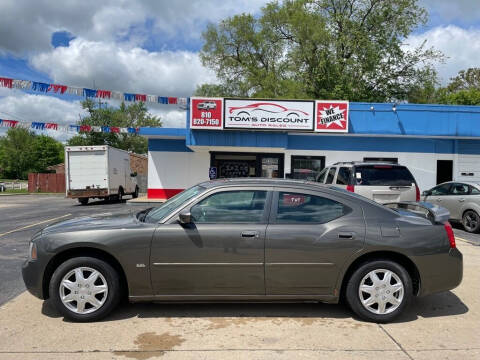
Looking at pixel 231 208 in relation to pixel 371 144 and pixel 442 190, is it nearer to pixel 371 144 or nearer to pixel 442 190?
pixel 442 190

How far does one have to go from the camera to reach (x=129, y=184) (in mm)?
22750

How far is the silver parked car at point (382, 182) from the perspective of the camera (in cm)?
775

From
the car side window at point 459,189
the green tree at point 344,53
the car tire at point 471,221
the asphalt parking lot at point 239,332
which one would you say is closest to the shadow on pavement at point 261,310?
the asphalt parking lot at point 239,332

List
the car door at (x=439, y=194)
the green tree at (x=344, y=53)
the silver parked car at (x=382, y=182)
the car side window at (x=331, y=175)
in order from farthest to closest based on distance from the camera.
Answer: the green tree at (x=344, y=53), the car door at (x=439, y=194), the car side window at (x=331, y=175), the silver parked car at (x=382, y=182)

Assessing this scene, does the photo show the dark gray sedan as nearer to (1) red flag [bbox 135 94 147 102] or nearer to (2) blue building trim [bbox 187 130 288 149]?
(2) blue building trim [bbox 187 130 288 149]

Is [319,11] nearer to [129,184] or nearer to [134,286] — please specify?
[129,184]

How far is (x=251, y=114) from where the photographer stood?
47.2 ft

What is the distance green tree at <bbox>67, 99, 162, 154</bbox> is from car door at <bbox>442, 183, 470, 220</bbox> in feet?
130

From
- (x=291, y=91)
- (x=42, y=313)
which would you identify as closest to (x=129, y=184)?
(x=291, y=91)

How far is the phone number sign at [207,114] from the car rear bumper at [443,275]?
37.1 feet

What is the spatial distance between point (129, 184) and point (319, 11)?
72.1 ft

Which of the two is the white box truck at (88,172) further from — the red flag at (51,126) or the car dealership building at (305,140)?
the car dealership building at (305,140)


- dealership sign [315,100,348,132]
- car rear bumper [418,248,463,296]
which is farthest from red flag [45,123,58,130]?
car rear bumper [418,248,463,296]

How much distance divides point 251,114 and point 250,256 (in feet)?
36.6
